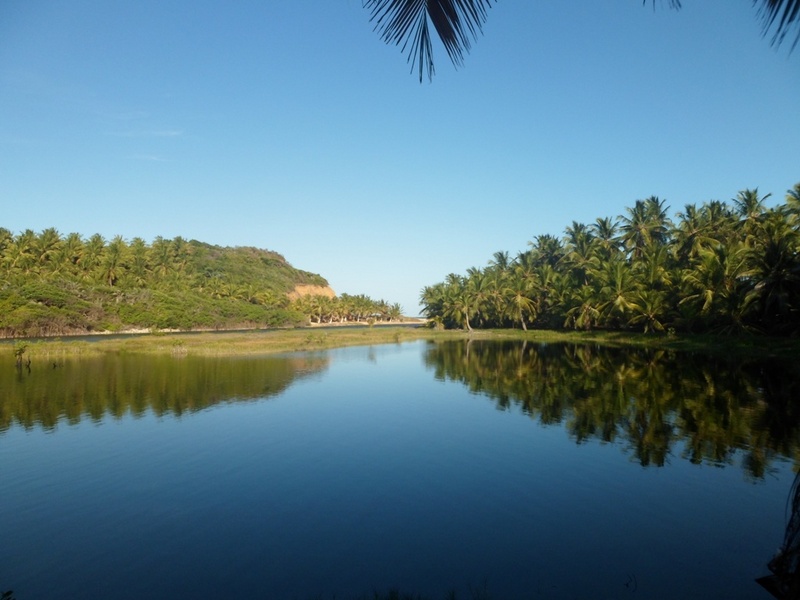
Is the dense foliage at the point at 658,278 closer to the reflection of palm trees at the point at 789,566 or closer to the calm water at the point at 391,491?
the calm water at the point at 391,491

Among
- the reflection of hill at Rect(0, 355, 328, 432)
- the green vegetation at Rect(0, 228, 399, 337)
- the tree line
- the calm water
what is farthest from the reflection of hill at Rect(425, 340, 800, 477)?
the tree line

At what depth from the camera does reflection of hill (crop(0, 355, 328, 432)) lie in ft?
65.7

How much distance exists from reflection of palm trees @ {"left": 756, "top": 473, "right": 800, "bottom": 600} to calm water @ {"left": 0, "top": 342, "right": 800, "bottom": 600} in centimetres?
27

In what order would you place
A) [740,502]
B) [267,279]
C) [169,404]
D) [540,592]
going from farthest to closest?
[267,279]
[169,404]
[740,502]
[540,592]

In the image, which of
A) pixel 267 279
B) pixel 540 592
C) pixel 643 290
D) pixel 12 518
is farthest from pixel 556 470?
pixel 267 279

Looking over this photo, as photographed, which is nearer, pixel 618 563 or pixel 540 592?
pixel 540 592

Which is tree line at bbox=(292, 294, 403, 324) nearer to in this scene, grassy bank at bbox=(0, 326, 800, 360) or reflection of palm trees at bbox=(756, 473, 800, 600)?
grassy bank at bbox=(0, 326, 800, 360)

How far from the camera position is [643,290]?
167 ft

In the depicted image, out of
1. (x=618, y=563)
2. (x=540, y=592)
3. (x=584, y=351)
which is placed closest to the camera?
(x=540, y=592)

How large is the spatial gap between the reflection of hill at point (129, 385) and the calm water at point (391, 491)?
9.2 inches

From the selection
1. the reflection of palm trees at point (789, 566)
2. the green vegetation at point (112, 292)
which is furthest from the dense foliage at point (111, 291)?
the reflection of palm trees at point (789, 566)

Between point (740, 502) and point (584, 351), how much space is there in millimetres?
36698

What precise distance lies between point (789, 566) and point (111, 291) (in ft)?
263

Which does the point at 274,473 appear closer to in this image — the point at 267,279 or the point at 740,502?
Answer: the point at 740,502
